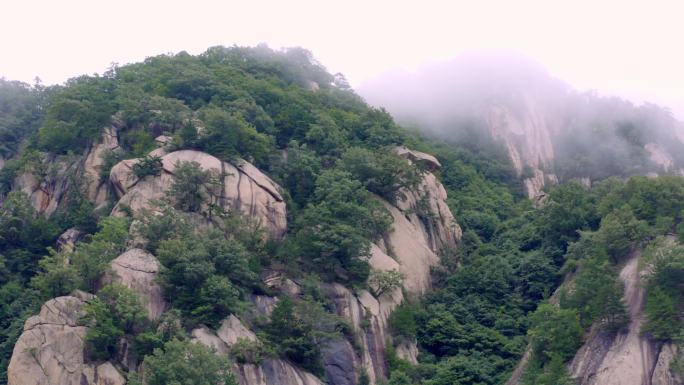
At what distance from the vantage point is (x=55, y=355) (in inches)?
1529

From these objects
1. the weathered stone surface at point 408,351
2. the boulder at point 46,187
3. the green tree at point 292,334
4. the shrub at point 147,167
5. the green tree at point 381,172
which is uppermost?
the shrub at point 147,167

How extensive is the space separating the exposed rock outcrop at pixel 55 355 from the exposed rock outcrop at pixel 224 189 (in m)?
10.0

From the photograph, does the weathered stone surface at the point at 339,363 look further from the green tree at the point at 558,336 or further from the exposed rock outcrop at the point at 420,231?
the green tree at the point at 558,336

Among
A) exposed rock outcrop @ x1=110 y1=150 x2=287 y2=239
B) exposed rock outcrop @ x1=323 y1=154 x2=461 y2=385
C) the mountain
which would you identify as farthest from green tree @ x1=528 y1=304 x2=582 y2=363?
the mountain

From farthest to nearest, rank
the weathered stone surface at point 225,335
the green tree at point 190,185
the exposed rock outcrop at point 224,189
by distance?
the exposed rock outcrop at point 224,189 → the green tree at point 190,185 → the weathered stone surface at point 225,335

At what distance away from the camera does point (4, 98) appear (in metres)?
69.1

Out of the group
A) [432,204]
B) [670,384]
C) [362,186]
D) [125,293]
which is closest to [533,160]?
[432,204]

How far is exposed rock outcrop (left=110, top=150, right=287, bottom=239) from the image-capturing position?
163 feet

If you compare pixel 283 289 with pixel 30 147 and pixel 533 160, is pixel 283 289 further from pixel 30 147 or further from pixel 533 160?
pixel 533 160

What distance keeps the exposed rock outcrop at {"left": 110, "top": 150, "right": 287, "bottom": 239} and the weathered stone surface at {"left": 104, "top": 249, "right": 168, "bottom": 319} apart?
5829 mm

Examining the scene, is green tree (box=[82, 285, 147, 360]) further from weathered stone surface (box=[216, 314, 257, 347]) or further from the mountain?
the mountain

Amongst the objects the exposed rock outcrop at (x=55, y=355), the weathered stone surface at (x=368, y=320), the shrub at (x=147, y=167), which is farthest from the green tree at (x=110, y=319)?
the weathered stone surface at (x=368, y=320)

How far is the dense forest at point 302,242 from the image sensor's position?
42.0 m

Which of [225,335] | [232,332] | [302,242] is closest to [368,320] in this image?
[302,242]
